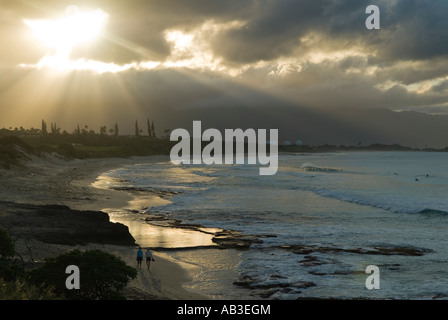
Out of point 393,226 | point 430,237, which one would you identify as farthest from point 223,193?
point 430,237

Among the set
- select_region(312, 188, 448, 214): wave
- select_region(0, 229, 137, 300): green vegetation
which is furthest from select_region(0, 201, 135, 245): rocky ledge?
select_region(312, 188, 448, 214): wave

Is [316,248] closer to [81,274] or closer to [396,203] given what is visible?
[81,274]

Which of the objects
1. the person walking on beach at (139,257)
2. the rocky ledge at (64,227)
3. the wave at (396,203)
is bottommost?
the wave at (396,203)

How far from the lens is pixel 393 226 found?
33625mm

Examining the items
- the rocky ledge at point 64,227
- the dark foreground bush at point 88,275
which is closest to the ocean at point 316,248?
the rocky ledge at point 64,227

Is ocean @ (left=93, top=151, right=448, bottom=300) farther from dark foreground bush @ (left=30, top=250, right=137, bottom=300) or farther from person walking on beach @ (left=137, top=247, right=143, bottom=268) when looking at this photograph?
dark foreground bush @ (left=30, top=250, right=137, bottom=300)

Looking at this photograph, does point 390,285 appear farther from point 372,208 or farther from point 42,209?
point 372,208

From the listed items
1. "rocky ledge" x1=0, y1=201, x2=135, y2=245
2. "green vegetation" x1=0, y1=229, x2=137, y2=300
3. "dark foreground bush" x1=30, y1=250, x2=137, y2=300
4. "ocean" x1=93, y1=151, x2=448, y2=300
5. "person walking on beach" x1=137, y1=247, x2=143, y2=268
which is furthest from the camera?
"rocky ledge" x1=0, y1=201, x2=135, y2=245

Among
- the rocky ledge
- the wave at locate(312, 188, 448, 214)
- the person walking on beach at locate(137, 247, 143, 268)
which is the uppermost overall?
the rocky ledge

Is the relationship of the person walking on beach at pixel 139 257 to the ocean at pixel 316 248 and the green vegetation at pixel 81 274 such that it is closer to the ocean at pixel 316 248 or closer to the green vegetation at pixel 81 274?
the ocean at pixel 316 248

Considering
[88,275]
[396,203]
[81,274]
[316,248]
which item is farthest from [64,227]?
[396,203]

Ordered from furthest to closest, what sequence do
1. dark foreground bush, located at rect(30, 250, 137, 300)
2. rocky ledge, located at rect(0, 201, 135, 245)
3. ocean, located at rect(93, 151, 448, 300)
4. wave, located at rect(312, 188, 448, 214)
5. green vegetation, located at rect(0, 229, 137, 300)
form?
wave, located at rect(312, 188, 448, 214), rocky ledge, located at rect(0, 201, 135, 245), ocean, located at rect(93, 151, 448, 300), dark foreground bush, located at rect(30, 250, 137, 300), green vegetation, located at rect(0, 229, 137, 300)

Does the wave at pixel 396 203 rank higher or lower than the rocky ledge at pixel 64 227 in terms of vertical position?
lower
